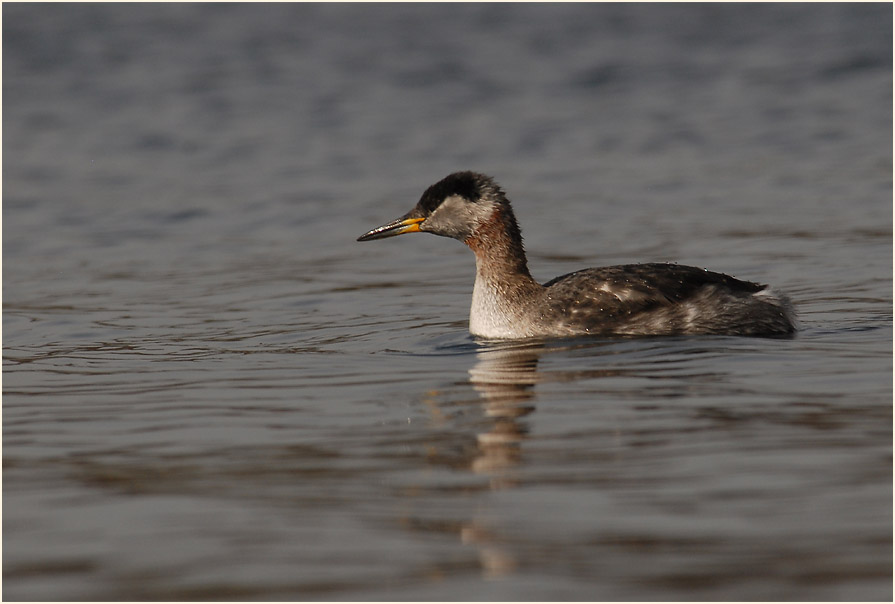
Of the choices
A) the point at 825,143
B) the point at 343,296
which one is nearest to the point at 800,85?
the point at 825,143

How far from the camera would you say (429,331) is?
11422 millimetres

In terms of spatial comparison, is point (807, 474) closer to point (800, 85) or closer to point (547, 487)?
point (547, 487)

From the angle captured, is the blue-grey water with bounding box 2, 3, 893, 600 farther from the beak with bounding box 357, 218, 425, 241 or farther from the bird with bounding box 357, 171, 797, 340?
the beak with bounding box 357, 218, 425, 241

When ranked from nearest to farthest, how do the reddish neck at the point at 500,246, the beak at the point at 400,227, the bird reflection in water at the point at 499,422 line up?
the bird reflection in water at the point at 499,422
the reddish neck at the point at 500,246
the beak at the point at 400,227

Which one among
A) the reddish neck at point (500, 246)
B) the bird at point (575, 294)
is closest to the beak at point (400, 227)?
the bird at point (575, 294)

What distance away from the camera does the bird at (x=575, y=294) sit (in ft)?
35.1

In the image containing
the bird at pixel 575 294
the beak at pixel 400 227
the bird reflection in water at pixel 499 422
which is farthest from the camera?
the beak at pixel 400 227

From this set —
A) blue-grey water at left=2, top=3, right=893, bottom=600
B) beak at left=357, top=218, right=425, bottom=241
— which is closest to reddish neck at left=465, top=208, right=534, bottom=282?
beak at left=357, top=218, right=425, bottom=241

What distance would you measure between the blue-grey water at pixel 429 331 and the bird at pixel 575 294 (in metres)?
0.42

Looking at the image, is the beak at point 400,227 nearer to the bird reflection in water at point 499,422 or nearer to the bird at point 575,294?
the bird at point 575,294

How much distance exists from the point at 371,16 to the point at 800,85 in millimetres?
11379

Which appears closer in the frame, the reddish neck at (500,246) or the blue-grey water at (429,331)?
the blue-grey water at (429,331)

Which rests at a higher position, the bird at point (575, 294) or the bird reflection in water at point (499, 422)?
the bird at point (575, 294)

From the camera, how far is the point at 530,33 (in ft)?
103
